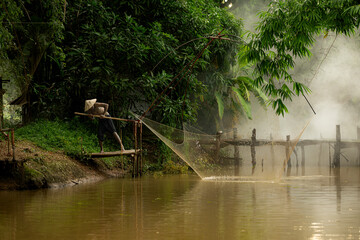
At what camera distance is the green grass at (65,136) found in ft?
33.4

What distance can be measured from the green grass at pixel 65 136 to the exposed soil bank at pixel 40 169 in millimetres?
353

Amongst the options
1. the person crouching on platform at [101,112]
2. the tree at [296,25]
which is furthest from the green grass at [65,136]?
the tree at [296,25]

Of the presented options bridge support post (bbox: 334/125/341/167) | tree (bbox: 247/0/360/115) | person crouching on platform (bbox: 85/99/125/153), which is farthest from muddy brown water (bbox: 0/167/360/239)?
bridge support post (bbox: 334/125/341/167)

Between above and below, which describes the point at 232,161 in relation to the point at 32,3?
below

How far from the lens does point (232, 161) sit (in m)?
16.2

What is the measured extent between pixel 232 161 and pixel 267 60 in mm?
9959

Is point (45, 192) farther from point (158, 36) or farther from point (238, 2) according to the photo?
point (238, 2)

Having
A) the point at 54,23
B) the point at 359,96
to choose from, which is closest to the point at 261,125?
the point at 359,96

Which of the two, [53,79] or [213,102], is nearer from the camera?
[53,79]

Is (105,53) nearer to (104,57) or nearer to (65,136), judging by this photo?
(104,57)

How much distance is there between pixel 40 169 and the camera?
838 cm

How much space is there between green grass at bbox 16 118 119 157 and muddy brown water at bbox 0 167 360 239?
2030 mm

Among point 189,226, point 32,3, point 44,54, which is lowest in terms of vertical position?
point 189,226

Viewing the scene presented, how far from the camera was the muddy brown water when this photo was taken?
4.34 meters
